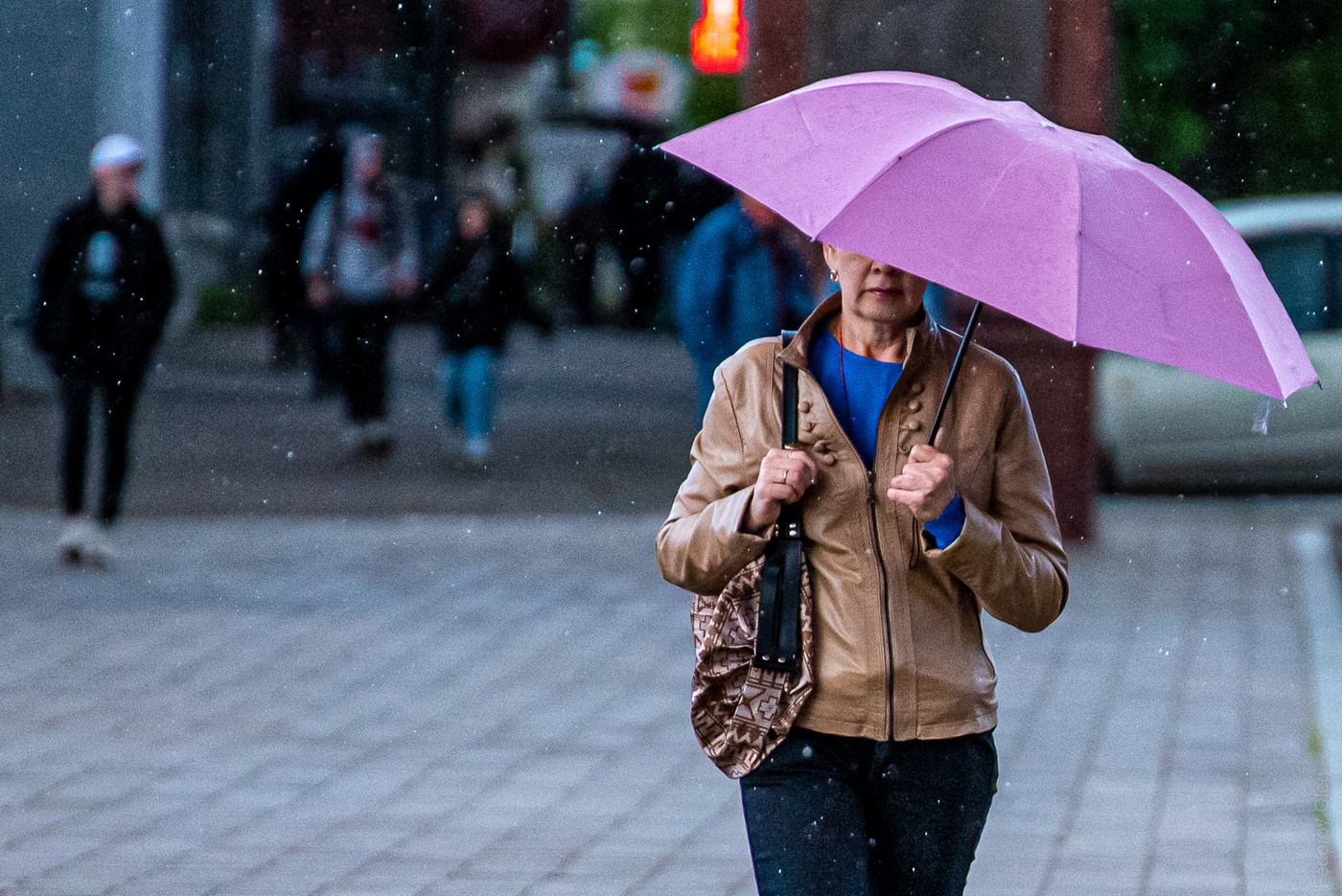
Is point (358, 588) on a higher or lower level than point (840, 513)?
lower

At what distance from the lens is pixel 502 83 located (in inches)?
1478

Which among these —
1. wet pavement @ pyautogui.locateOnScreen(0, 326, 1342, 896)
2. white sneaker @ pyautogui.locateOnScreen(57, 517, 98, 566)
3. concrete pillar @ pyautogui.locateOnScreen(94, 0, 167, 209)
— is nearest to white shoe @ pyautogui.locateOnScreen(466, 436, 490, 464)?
wet pavement @ pyautogui.locateOnScreen(0, 326, 1342, 896)

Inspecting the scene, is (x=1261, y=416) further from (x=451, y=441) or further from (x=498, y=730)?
(x=451, y=441)

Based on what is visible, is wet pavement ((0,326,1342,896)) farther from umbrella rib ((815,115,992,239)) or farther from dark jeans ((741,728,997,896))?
umbrella rib ((815,115,992,239))

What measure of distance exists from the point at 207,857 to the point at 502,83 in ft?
109

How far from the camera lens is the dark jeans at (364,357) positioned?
13672 mm

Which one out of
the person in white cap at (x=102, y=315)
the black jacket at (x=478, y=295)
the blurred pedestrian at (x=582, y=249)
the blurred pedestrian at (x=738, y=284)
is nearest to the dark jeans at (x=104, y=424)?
the person in white cap at (x=102, y=315)

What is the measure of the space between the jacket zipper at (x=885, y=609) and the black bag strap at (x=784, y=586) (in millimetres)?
106

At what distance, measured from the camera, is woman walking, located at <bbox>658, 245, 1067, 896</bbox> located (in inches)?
119

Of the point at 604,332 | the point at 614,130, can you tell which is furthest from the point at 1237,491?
the point at 614,130

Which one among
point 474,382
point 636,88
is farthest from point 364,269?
point 636,88

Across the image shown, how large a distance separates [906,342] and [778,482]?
12.9 inches

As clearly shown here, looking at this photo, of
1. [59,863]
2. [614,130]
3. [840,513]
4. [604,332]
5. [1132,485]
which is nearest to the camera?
[840,513]

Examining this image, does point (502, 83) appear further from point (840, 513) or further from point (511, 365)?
point (840, 513)
